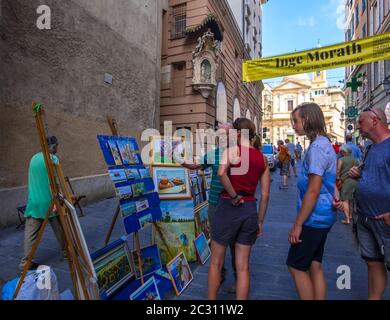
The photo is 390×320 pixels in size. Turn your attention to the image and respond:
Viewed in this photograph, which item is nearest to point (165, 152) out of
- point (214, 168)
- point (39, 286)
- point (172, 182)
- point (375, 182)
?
point (172, 182)

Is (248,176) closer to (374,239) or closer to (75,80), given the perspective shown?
(374,239)

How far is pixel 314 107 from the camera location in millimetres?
2467

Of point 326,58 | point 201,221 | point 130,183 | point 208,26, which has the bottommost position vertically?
point 201,221

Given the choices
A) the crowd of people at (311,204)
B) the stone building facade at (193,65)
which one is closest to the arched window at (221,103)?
the stone building facade at (193,65)

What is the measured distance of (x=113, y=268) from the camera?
3.02 metres

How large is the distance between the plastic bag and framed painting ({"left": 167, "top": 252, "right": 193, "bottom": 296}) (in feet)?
3.81

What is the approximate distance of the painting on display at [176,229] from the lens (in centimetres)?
418

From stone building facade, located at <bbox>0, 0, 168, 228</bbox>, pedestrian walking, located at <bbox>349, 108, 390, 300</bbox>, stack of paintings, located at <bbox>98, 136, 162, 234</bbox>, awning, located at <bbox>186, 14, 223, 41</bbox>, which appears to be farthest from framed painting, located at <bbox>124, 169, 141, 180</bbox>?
awning, located at <bbox>186, 14, 223, 41</bbox>

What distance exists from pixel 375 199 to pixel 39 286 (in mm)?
2938

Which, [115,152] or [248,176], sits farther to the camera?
[115,152]

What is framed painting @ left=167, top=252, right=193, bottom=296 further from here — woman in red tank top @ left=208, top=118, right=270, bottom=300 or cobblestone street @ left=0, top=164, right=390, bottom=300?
woman in red tank top @ left=208, top=118, right=270, bottom=300
